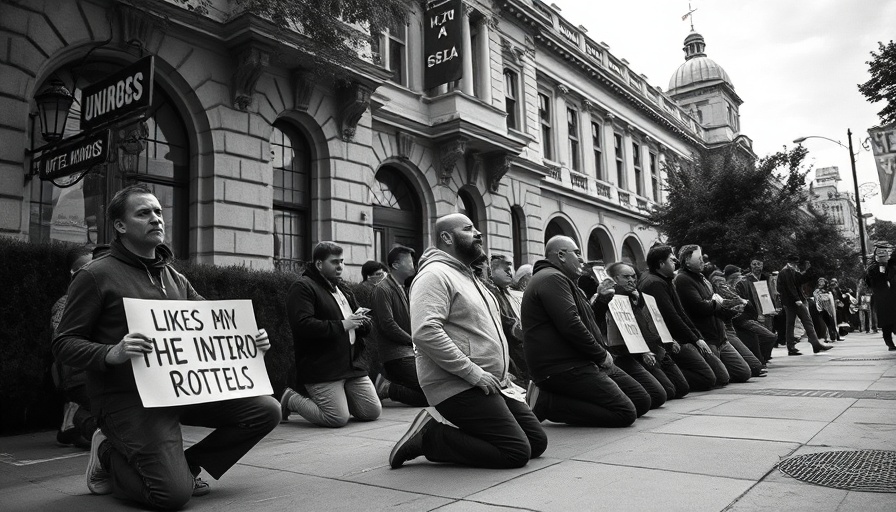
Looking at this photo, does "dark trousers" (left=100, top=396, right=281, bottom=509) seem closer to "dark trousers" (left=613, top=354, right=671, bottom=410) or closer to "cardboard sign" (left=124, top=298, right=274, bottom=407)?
"cardboard sign" (left=124, top=298, right=274, bottom=407)

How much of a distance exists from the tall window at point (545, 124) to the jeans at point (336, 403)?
2050cm

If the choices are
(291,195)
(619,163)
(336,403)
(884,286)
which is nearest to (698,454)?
(336,403)

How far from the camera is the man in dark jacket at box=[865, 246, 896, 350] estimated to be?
12992 millimetres

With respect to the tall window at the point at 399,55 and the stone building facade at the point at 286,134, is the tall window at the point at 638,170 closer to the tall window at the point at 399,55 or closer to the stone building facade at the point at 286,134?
the stone building facade at the point at 286,134

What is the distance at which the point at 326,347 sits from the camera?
23.7ft

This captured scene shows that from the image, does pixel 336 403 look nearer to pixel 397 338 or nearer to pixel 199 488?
pixel 397 338

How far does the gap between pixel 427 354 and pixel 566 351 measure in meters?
1.68

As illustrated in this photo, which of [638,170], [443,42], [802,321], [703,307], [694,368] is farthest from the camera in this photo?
[638,170]

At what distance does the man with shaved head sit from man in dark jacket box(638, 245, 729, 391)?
4.32 meters

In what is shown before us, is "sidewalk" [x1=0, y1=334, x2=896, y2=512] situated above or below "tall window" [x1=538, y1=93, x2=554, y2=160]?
below

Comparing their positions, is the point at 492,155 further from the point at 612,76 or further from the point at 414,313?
the point at 414,313

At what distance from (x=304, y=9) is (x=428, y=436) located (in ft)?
29.5

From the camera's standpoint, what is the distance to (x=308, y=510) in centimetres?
362

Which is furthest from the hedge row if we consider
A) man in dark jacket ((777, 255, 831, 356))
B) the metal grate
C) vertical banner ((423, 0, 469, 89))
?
vertical banner ((423, 0, 469, 89))
